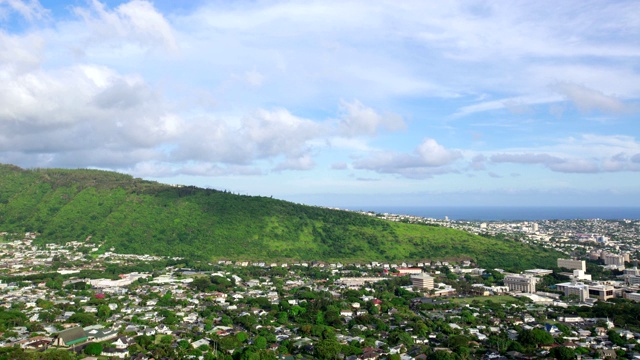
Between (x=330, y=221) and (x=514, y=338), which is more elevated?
(x=330, y=221)

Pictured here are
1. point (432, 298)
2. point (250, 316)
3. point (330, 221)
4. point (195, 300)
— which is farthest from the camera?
point (330, 221)

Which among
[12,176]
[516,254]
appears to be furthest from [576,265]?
[12,176]

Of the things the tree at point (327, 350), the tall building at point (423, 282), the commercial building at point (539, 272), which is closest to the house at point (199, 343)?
the tree at point (327, 350)

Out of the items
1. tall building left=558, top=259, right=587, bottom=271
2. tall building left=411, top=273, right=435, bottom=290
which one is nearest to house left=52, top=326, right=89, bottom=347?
tall building left=411, top=273, right=435, bottom=290

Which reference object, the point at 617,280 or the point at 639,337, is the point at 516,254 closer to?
the point at 617,280

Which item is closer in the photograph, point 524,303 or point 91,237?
point 524,303

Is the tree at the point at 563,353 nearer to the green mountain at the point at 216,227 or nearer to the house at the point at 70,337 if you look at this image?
the house at the point at 70,337

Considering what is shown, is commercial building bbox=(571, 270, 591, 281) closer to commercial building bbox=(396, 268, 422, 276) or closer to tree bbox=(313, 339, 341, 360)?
commercial building bbox=(396, 268, 422, 276)
